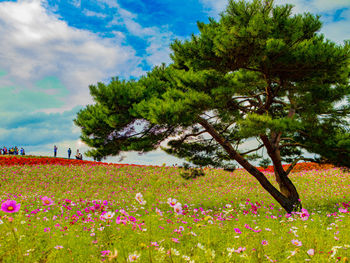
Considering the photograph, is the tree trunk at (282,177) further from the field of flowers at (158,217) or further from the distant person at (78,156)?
the distant person at (78,156)

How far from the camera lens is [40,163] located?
62.3 ft

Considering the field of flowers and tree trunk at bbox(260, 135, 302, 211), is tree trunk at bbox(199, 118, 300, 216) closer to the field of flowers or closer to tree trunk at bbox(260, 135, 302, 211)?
tree trunk at bbox(260, 135, 302, 211)

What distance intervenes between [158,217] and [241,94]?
5219 mm

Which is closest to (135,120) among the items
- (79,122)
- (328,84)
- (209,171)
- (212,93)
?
(79,122)

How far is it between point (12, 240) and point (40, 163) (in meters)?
17.2

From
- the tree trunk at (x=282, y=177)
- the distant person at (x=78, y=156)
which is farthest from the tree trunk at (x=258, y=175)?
the distant person at (x=78, y=156)

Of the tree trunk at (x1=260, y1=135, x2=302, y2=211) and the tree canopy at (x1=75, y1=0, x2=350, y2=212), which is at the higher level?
the tree canopy at (x1=75, y1=0, x2=350, y2=212)

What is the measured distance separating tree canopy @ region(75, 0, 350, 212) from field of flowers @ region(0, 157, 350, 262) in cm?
204

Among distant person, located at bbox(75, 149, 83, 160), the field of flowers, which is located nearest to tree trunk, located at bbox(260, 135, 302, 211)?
the field of flowers

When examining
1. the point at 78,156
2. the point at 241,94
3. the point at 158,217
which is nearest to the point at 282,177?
the point at 241,94

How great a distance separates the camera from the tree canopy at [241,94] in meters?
6.55

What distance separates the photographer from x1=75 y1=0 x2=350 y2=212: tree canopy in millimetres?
6551

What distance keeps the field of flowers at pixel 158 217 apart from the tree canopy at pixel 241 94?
2.04 metres

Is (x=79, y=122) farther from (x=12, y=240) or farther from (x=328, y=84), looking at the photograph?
(x=328, y=84)
